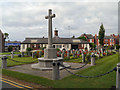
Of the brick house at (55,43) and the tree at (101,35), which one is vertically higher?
the tree at (101,35)

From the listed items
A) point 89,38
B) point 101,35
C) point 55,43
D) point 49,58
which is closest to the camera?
point 49,58

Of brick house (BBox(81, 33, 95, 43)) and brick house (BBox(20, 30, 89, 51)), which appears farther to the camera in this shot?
brick house (BBox(81, 33, 95, 43))

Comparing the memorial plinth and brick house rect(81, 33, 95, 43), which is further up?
brick house rect(81, 33, 95, 43)

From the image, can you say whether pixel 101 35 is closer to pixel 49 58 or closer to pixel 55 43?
pixel 55 43

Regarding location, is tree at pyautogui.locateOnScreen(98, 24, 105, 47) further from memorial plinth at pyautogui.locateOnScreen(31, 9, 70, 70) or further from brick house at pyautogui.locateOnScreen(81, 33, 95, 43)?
memorial plinth at pyautogui.locateOnScreen(31, 9, 70, 70)

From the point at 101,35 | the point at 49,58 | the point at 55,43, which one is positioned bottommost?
the point at 49,58

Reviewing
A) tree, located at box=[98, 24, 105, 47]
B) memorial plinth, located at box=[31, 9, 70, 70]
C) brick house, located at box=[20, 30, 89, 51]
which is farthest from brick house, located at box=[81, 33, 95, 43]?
memorial plinth, located at box=[31, 9, 70, 70]

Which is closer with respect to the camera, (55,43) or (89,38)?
(55,43)

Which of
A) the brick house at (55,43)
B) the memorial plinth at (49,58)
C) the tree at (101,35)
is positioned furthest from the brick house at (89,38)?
the memorial plinth at (49,58)

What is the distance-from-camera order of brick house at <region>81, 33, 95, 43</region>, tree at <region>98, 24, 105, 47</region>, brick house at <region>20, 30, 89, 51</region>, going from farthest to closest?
brick house at <region>81, 33, 95, 43</region> → tree at <region>98, 24, 105, 47</region> → brick house at <region>20, 30, 89, 51</region>

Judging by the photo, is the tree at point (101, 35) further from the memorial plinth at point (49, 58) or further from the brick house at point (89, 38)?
the memorial plinth at point (49, 58)

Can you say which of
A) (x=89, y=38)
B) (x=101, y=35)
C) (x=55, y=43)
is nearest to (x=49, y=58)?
(x=55, y=43)

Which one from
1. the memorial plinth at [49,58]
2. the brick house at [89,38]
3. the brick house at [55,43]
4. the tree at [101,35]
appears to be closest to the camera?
the memorial plinth at [49,58]

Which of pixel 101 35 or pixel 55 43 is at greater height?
pixel 101 35
